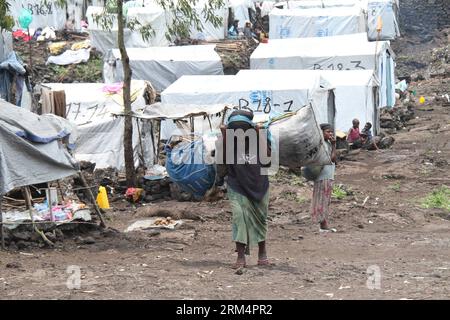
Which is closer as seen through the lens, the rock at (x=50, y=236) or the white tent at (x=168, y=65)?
the rock at (x=50, y=236)

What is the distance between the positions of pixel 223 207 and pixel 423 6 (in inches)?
1204

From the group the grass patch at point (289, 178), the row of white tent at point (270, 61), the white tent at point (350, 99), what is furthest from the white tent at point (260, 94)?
the row of white tent at point (270, 61)

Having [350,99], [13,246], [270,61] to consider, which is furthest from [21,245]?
[270,61]

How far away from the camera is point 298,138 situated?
8703 millimetres

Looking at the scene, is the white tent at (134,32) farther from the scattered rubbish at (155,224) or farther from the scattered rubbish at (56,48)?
the scattered rubbish at (155,224)

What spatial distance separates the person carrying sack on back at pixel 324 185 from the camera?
971 centimetres

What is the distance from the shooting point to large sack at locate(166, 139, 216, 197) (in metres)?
11.1

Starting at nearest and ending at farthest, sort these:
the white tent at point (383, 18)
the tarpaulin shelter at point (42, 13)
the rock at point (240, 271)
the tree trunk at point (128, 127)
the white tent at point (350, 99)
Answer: the rock at point (240, 271) < the tree trunk at point (128, 127) < the white tent at point (350, 99) < the tarpaulin shelter at point (42, 13) < the white tent at point (383, 18)

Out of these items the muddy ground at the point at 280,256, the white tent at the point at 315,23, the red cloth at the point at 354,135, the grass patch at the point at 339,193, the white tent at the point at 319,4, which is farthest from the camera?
the white tent at the point at 319,4

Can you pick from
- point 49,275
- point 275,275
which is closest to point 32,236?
point 49,275

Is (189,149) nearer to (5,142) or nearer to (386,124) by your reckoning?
(5,142)

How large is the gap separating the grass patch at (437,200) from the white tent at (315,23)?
2004 centimetres

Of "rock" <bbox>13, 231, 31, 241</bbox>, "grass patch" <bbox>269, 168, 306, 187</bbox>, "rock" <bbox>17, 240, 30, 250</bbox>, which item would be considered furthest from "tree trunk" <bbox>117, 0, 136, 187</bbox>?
"rock" <bbox>17, 240, 30, 250</bbox>

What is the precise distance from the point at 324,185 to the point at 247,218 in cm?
305
